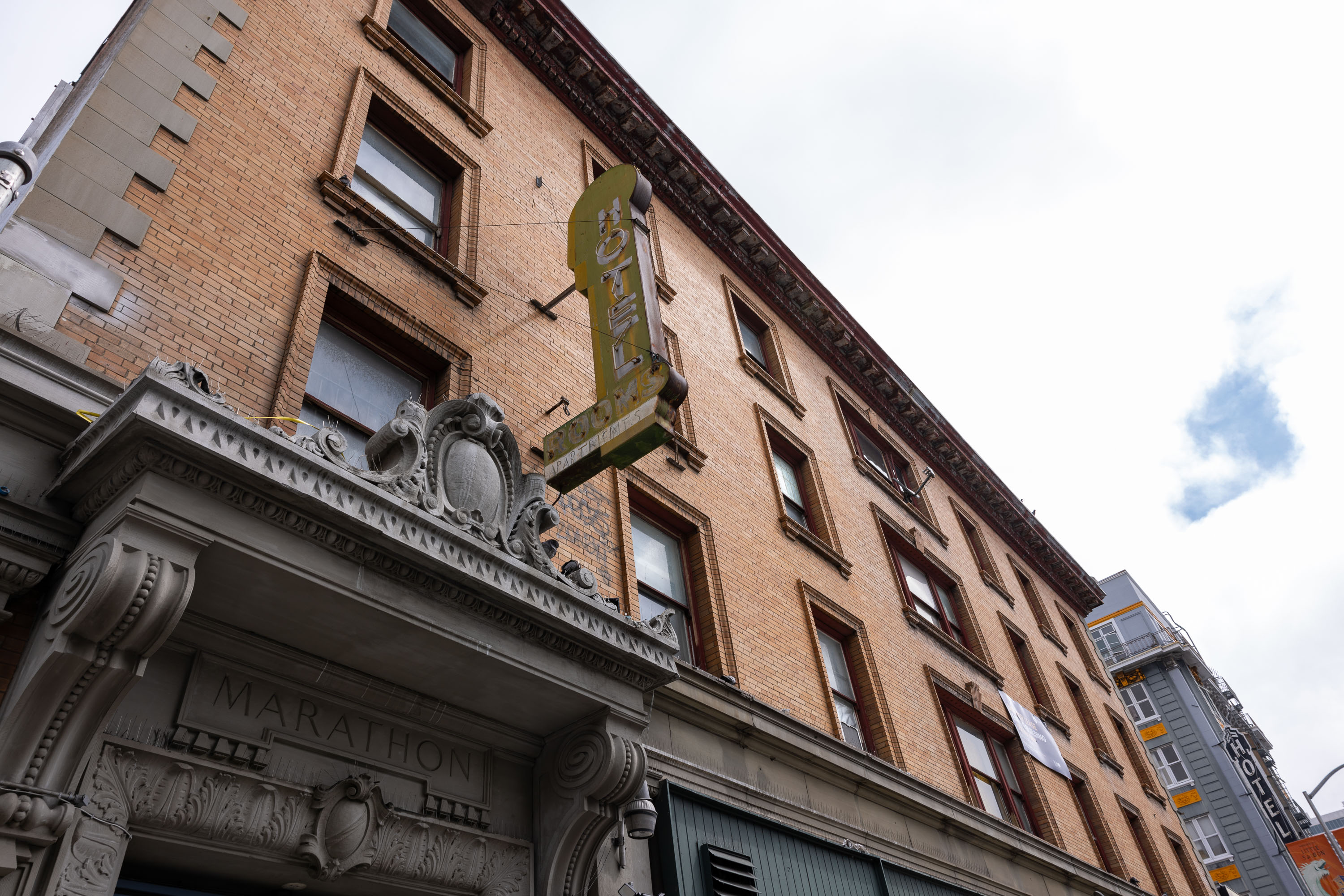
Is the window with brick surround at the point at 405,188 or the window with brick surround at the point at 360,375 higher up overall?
the window with brick surround at the point at 405,188

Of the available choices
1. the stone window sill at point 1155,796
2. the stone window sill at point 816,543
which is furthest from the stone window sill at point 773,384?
the stone window sill at point 1155,796

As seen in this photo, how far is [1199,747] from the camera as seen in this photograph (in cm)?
4469

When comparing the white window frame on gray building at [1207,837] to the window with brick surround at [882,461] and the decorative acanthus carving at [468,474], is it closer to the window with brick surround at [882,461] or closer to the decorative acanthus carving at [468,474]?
the window with brick surround at [882,461]

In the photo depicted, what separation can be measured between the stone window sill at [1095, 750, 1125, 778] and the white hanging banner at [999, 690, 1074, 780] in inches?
139

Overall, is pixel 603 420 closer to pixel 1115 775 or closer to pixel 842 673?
pixel 842 673

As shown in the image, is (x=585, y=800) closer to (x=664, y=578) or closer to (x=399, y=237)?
(x=664, y=578)

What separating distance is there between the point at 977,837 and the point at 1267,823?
124ft

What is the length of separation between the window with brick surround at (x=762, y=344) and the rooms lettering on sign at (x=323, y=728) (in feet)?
34.0

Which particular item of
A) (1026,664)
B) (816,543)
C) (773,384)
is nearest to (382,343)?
(816,543)

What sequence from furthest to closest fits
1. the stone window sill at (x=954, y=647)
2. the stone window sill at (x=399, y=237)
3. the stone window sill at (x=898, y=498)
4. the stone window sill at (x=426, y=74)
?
the stone window sill at (x=898, y=498) → the stone window sill at (x=954, y=647) → the stone window sill at (x=426, y=74) → the stone window sill at (x=399, y=237)

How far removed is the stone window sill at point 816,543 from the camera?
13.6 m

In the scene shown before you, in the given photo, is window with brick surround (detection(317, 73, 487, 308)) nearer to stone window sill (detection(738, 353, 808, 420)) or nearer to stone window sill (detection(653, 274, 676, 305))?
stone window sill (detection(653, 274, 676, 305))

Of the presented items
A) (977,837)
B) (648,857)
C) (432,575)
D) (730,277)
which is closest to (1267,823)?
(977,837)

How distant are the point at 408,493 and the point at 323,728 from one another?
5.67 ft
